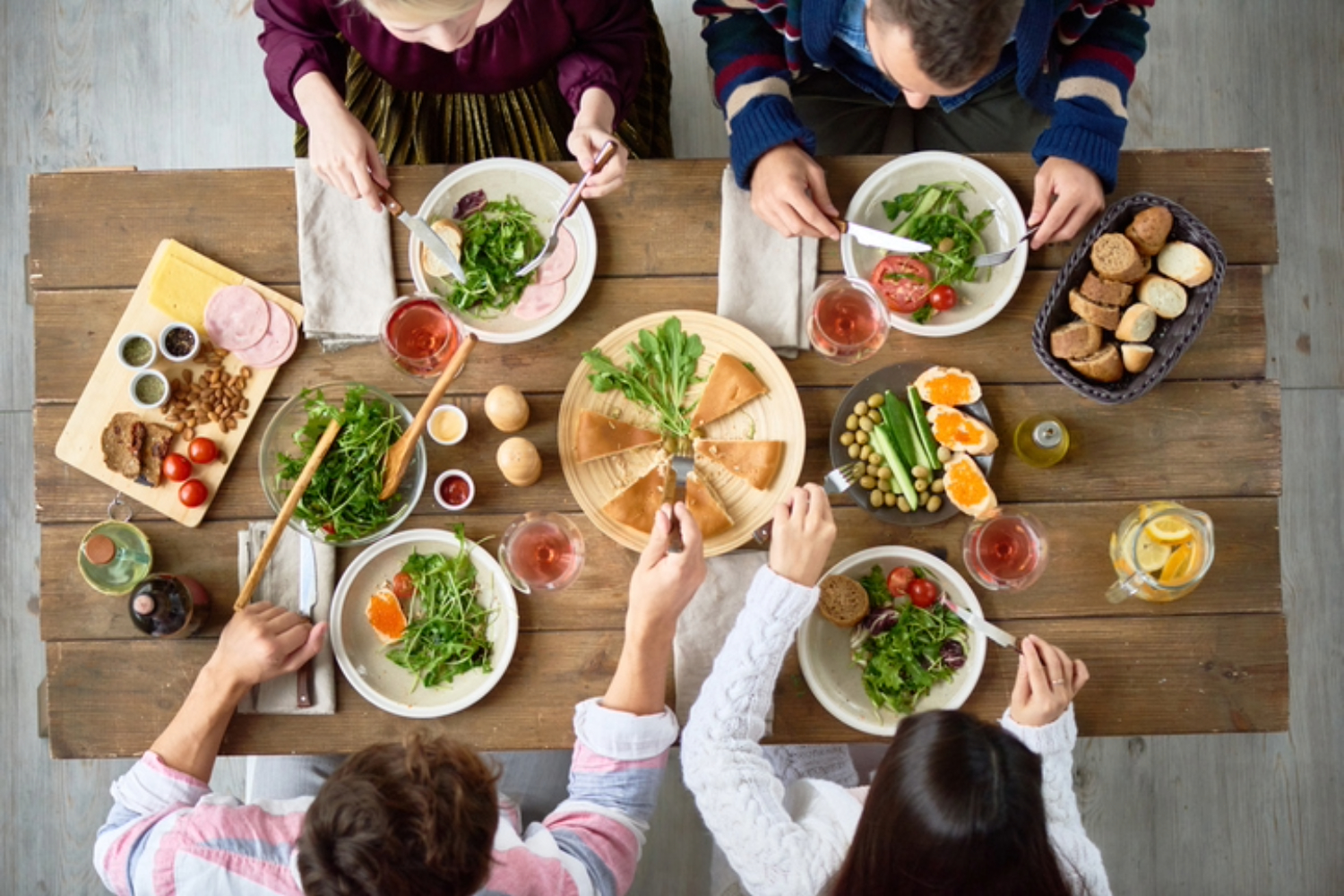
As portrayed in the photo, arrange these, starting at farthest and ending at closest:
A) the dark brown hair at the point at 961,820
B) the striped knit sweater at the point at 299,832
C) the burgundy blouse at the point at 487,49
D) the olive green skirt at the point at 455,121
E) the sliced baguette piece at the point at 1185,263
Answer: the olive green skirt at the point at 455,121, the burgundy blouse at the point at 487,49, the sliced baguette piece at the point at 1185,263, the striped knit sweater at the point at 299,832, the dark brown hair at the point at 961,820

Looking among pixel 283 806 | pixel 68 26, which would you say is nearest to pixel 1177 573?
pixel 283 806

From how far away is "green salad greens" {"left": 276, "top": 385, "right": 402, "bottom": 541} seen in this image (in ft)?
5.85

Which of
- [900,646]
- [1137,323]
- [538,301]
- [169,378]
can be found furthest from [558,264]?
[1137,323]

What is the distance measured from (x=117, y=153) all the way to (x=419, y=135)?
1467 mm

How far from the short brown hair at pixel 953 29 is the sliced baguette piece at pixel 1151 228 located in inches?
18.3

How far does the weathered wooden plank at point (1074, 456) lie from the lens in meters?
1.87

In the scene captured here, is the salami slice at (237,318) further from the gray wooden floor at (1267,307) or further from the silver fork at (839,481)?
the gray wooden floor at (1267,307)

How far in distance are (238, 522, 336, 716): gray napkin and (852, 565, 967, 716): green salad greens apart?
1.06 m

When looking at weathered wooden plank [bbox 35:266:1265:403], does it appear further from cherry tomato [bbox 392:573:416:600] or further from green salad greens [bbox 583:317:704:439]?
cherry tomato [bbox 392:573:416:600]

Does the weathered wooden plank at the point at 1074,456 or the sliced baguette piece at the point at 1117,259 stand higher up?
the sliced baguette piece at the point at 1117,259

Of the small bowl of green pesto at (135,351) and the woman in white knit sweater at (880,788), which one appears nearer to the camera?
the woman in white knit sweater at (880,788)

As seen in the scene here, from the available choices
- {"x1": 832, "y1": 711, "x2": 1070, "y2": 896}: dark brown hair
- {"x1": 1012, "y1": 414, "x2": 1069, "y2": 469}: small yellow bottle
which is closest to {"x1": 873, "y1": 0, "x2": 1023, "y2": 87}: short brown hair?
{"x1": 1012, "y1": 414, "x2": 1069, "y2": 469}: small yellow bottle

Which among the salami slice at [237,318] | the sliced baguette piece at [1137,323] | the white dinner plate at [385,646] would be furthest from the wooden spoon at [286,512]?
the sliced baguette piece at [1137,323]

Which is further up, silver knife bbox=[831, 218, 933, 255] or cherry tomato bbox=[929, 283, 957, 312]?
silver knife bbox=[831, 218, 933, 255]
